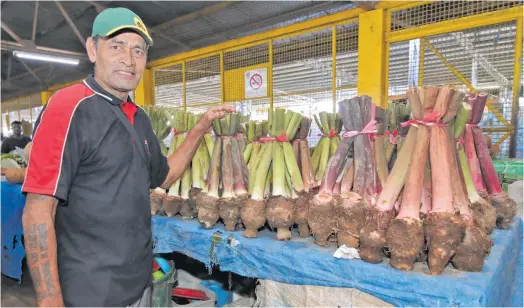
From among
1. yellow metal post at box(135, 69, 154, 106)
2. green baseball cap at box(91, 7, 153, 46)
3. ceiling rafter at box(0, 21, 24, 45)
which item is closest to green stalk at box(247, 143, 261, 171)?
green baseball cap at box(91, 7, 153, 46)

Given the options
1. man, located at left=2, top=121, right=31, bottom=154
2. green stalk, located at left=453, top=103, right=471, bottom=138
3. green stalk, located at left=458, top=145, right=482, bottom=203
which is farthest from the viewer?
man, located at left=2, top=121, right=31, bottom=154

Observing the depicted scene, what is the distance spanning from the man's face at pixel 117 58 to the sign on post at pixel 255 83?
5.07 meters

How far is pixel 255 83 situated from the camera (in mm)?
6520

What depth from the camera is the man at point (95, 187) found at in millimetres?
1175

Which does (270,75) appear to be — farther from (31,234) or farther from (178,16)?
(31,234)

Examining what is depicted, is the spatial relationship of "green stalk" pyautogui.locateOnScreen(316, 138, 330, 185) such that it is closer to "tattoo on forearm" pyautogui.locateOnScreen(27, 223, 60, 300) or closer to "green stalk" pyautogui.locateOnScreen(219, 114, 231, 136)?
"green stalk" pyautogui.locateOnScreen(219, 114, 231, 136)

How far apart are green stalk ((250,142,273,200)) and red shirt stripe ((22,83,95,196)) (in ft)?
3.75

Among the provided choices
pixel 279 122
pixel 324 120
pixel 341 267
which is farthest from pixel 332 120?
pixel 341 267

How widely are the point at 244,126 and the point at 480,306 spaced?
183 centimetres

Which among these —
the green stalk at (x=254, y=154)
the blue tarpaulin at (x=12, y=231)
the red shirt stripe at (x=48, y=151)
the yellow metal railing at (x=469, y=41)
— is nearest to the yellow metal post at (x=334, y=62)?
the yellow metal railing at (x=469, y=41)

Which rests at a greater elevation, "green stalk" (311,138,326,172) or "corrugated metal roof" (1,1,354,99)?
"corrugated metal roof" (1,1,354,99)

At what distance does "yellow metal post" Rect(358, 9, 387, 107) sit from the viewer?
4.80 meters

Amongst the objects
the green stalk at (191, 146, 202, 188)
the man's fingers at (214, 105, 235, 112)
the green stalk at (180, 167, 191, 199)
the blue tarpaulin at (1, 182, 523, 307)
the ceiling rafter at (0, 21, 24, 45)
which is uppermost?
the ceiling rafter at (0, 21, 24, 45)

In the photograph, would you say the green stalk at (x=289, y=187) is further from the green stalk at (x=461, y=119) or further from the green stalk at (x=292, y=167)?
the green stalk at (x=461, y=119)
